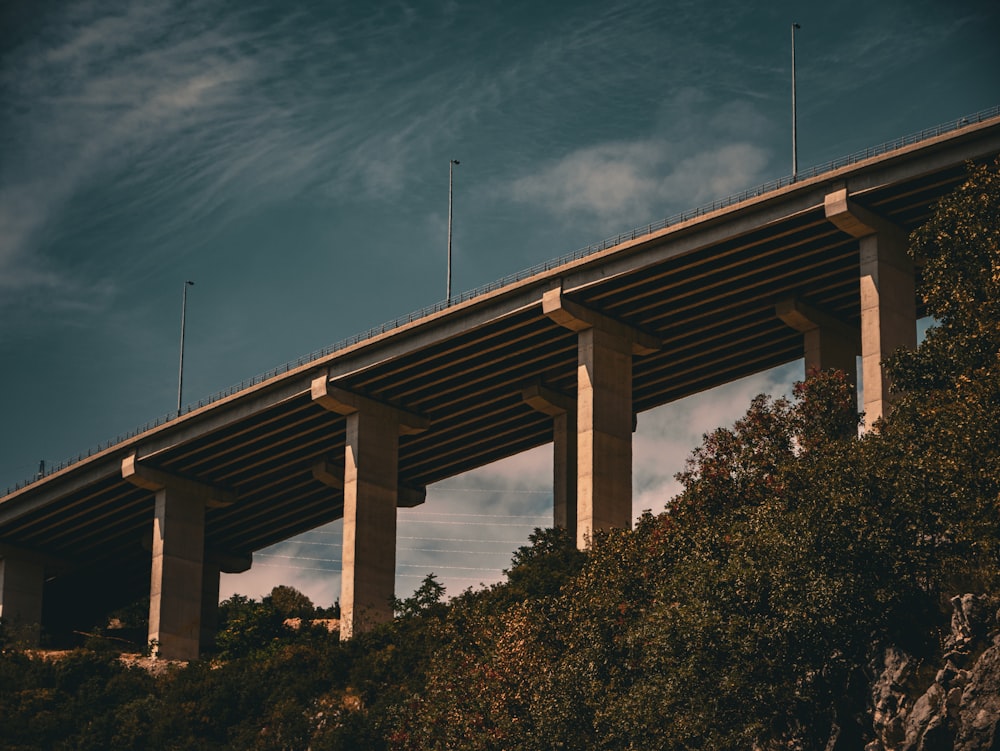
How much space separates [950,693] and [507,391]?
4949 centimetres

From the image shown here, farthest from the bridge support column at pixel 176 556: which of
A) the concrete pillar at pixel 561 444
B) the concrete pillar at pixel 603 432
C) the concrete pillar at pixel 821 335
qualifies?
the concrete pillar at pixel 821 335

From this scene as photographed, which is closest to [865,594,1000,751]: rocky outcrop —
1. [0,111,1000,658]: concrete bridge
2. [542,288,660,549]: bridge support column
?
[0,111,1000,658]: concrete bridge

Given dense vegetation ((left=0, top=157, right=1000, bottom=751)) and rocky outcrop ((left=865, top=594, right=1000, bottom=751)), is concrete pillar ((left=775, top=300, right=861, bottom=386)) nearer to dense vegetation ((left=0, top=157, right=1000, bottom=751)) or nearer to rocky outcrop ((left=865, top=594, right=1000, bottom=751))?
dense vegetation ((left=0, top=157, right=1000, bottom=751))

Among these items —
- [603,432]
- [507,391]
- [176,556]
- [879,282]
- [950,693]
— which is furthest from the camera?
[176,556]

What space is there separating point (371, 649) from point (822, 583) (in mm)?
38393

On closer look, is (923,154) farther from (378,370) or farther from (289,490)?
(289,490)

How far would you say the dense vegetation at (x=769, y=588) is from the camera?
→ 143ft

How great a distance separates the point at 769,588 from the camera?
147 ft

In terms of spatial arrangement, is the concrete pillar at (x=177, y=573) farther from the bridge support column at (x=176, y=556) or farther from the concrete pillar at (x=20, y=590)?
the concrete pillar at (x=20, y=590)

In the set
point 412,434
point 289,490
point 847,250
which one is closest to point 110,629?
point 289,490

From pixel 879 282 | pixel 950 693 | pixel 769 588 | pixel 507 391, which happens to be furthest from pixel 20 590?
pixel 950 693

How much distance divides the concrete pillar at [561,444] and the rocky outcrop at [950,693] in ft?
144

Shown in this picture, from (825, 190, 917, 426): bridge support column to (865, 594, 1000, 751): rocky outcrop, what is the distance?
81.4 ft

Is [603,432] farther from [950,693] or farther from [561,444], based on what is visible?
[950,693]
